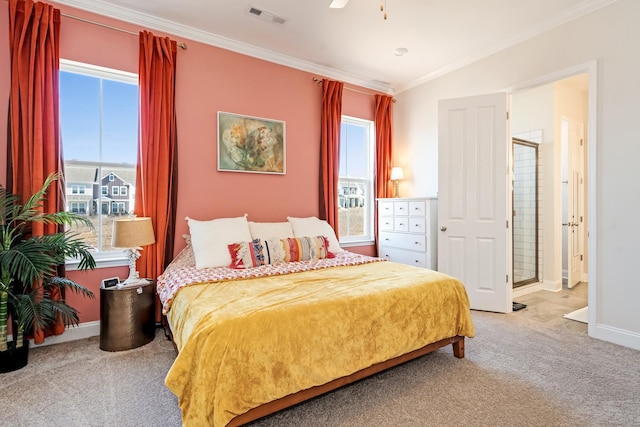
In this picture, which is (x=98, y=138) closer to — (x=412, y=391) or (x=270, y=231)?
(x=270, y=231)

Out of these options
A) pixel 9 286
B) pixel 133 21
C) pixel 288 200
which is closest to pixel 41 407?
pixel 9 286

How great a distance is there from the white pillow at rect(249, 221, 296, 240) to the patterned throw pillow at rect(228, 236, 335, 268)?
10.4 inches

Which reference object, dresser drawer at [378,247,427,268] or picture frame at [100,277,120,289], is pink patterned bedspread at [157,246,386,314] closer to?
picture frame at [100,277,120,289]

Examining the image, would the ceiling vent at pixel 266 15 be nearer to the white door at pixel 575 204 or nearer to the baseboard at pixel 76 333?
the baseboard at pixel 76 333

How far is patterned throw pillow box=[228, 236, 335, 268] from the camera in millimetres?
2834

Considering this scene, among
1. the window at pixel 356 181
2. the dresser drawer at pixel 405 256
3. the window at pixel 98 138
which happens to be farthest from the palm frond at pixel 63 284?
the dresser drawer at pixel 405 256

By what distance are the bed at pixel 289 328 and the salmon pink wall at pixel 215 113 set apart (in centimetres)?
90

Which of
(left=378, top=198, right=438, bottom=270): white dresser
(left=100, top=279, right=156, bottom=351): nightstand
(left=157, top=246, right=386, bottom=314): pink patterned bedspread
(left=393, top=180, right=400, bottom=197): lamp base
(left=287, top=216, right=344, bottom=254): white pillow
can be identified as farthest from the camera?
(left=393, top=180, right=400, bottom=197): lamp base

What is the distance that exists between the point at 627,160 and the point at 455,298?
75.6 inches

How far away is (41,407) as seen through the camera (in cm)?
183

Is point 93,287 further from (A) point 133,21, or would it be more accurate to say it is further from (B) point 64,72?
(A) point 133,21

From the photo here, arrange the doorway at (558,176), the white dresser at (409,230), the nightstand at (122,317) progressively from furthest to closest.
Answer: the doorway at (558,176)
the white dresser at (409,230)
the nightstand at (122,317)

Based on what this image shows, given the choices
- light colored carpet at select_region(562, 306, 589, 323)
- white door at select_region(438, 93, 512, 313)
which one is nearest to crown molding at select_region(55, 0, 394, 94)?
white door at select_region(438, 93, 512, 313)

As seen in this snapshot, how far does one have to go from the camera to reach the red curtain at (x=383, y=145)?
4695 millimetres
